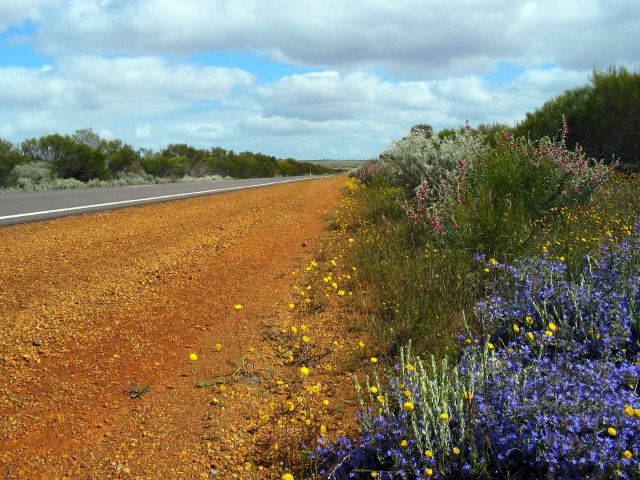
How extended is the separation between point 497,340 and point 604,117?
13338 millimetres

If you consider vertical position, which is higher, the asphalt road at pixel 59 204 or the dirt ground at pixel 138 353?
the asphalt road at pixel 59 204

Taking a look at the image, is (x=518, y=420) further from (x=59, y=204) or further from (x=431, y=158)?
(x=59, y=204)

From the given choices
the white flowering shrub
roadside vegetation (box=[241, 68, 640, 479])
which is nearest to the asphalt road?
roadside vegetation (box=[241, 68, 640, 479])

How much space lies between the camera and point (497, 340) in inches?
154

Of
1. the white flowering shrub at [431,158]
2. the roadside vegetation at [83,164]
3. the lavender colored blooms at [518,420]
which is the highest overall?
the roadside vegetation at [83,164]

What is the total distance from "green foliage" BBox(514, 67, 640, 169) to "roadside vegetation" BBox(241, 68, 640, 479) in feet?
24.5

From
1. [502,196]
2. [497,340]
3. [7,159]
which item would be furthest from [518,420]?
[7,159]

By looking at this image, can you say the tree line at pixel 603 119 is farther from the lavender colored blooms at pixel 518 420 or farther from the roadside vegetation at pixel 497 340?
the lavender colored blooms at pixel 518 420

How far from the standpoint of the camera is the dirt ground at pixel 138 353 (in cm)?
297

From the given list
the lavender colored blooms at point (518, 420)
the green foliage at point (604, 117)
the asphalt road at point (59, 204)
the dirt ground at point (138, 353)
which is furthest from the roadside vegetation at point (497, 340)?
the green foliage at point (604, 117)

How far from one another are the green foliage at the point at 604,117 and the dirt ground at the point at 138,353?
33.5 ft

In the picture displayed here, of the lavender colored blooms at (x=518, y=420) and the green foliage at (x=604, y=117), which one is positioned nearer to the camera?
the lavender colored blooms at (x=518, y=420)

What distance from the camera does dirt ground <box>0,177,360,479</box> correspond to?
9.75 ft

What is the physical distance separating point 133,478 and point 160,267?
3.80m
